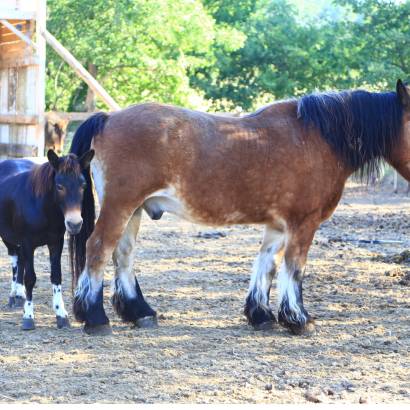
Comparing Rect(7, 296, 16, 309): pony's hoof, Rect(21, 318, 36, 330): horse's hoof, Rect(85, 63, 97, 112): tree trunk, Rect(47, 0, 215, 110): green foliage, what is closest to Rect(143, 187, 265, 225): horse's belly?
Rect(21, 318, 36, 330): horse's hoof

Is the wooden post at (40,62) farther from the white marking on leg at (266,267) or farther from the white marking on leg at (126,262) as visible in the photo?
the white marking on leg at (266,267)

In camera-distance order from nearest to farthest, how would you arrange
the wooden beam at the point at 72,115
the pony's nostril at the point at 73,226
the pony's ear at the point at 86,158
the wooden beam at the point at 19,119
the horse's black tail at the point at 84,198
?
the pony's nostril at the point at 73,226, the pony's ear at the point at 86,158, the horse's black tail at the point at 84,198, the wooden beam at the point at 19,119, the wooden beam at the point at 72,115

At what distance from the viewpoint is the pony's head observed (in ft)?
20.7

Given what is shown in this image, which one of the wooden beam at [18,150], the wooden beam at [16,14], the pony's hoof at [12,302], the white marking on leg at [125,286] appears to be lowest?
the pony's hoof at [12,302]

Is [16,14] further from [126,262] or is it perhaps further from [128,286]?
[128,286]

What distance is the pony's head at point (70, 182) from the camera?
632 centimetres

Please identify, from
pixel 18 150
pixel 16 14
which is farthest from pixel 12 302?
pixel 16 14

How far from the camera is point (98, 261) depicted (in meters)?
6.46

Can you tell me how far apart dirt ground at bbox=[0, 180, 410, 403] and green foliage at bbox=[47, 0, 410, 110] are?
1100cm

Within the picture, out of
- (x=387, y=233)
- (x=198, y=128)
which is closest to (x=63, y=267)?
(x=198, y=128)

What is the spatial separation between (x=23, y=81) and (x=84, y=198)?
7.84m

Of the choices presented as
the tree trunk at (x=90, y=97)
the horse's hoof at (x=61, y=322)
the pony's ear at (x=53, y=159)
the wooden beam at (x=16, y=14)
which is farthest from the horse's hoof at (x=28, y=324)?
the tree trunk at (x=90, y=97)

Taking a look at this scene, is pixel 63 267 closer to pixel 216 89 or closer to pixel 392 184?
pixel 392 184

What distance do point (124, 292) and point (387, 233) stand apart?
6.87 meters
